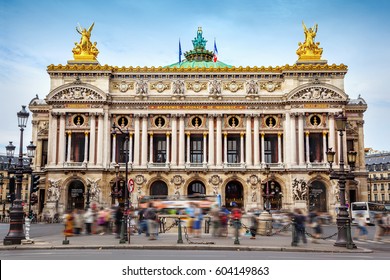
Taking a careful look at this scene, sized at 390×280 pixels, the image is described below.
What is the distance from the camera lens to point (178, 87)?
68.2 meters

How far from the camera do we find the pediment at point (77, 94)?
67062 millimetres

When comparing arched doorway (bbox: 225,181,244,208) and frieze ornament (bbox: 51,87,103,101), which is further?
frieze ornament (bbox: 51,87,103,101)

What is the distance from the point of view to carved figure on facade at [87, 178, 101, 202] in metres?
64.8

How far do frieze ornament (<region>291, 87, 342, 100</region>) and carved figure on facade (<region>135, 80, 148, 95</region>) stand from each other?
67.2ft

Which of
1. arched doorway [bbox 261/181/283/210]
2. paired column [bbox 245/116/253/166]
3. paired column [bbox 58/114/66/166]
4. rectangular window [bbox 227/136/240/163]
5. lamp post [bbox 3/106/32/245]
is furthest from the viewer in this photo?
rectangular window [bbox 227/136/240/163]

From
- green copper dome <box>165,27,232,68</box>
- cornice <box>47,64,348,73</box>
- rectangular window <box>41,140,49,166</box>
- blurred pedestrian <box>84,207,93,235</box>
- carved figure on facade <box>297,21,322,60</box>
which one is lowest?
blurred pedestrian <box>84,207,93,235</box>

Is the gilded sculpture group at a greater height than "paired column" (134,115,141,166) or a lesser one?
greater

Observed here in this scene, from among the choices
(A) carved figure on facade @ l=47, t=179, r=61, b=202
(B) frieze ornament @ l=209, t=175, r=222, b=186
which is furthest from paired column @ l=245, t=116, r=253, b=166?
(A) carved figure on facade @ l=47, t=179, r=61, b=202

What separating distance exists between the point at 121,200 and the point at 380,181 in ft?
176

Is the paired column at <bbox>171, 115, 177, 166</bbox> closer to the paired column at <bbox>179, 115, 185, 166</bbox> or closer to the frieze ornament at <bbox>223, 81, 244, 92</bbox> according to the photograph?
the paired column at <bbox>179, 115, 185, 166</bbox>

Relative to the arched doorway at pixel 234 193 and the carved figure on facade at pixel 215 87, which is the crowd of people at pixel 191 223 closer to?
the arched doorway at pixel 234 193

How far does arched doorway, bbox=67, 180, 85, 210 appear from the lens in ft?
219

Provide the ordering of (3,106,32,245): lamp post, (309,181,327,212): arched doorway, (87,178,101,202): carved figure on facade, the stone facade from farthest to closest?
the stone facade → (309,181,327,212): arched doorway → (87,178,101,202): carved figure on facade → (3,106,32,245): lamp post

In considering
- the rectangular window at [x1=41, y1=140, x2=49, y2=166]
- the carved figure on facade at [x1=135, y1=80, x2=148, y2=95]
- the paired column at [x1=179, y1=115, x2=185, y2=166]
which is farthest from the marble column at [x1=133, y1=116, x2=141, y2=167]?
the rectangular window at [x1=41, y1=140, x2=49, y2=166]
